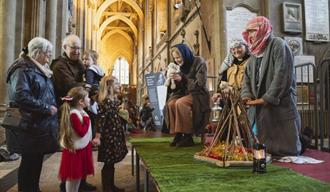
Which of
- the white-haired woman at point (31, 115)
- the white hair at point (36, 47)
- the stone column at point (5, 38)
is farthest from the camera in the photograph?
the stone column at point (5, 38)

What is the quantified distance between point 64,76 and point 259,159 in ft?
6.81

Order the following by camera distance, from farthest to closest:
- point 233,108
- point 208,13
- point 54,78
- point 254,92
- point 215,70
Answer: point 208,13, point 215,70, point 54,78, point 254,92, point 233,108

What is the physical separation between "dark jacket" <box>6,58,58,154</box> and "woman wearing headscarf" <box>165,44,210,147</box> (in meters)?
1.29

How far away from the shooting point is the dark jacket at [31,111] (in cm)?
259

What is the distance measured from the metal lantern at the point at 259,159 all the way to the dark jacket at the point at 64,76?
1880 millimetres

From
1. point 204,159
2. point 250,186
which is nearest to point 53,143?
point 204,159

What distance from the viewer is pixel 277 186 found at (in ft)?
5.13

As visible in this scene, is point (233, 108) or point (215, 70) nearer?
point (233, 108)

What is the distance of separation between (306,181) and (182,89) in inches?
83.9

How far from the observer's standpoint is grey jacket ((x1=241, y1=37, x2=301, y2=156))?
2494 millimetres

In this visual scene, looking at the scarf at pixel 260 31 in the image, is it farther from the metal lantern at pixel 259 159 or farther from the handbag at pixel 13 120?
the handbag at pixel 13 120

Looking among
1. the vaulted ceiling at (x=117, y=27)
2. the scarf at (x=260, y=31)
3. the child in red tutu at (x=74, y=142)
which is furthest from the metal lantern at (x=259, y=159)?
the vaulted ceiling at (x=117, y=27)

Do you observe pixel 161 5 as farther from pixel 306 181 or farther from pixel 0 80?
pixel 306 181

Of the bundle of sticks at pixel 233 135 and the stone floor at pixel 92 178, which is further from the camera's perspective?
the stone floor at pixel 92 178
